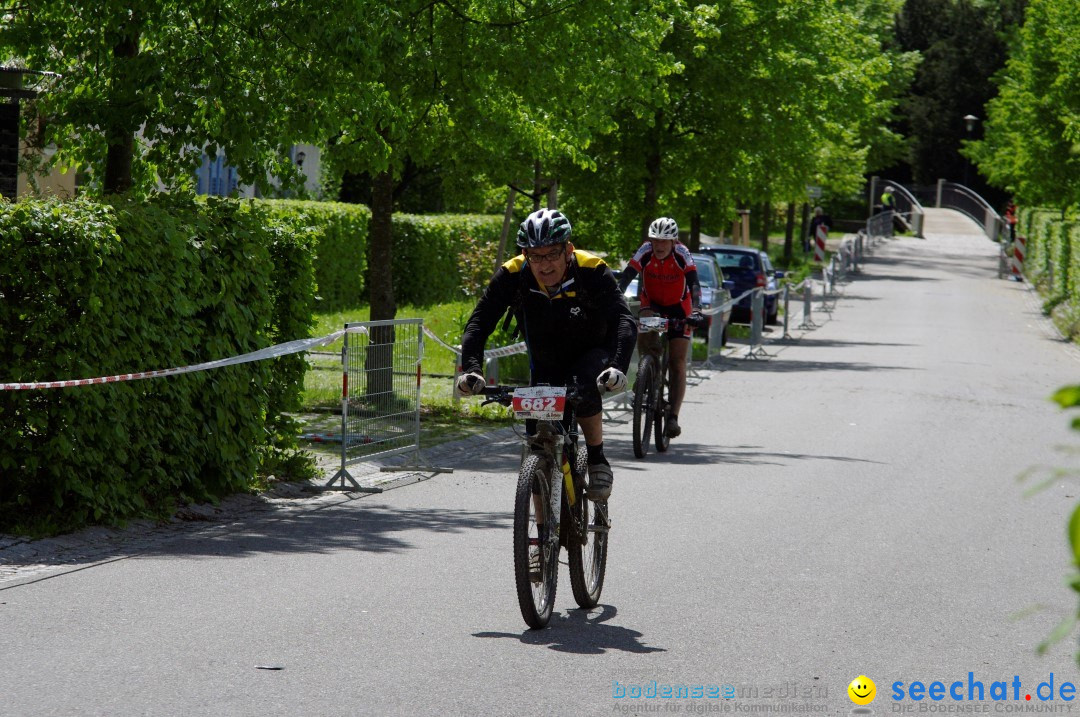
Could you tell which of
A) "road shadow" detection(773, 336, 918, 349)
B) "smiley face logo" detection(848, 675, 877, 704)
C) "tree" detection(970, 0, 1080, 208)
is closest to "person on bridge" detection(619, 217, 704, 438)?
"smiley face logo" detection(848, 675, 877, 704)

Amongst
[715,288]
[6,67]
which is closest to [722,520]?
[6,67]

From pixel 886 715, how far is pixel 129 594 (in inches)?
140

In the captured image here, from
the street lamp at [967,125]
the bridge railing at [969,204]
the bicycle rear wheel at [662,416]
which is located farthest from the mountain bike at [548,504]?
the bridge railing at [969,204]

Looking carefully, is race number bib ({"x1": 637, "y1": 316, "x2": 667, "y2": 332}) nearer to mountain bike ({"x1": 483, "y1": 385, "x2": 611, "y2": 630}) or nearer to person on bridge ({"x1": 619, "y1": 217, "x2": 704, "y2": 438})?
person on bridge ({"x1": 619, "y1": 217, "x2": 704, "y2": 438})

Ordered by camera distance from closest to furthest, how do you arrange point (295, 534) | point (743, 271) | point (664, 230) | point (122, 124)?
1. point (295, 534)
2. point (122, 124)
3. point (664, 230)
4. point (743, 271)

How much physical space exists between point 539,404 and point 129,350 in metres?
3.28

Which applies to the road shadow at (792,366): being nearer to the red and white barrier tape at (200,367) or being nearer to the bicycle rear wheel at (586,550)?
the red and white barrier tape at (200,367)

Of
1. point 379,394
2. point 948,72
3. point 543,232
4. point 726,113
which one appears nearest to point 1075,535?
point 543,232

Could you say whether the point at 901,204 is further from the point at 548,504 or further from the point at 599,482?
the point at 548,504

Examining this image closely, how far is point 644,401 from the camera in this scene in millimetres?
12969

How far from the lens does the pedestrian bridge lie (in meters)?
77.4

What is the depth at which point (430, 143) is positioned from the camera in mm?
15016

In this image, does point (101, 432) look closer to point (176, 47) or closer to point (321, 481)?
point (321, 481)

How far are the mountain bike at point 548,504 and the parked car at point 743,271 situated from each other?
77.2 feet
